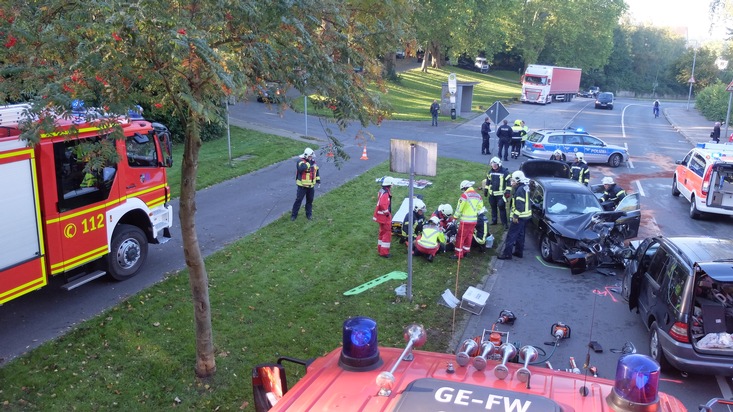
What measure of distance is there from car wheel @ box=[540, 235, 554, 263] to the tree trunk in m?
7.41

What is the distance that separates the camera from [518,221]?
39.0 ft

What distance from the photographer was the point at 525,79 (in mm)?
51938

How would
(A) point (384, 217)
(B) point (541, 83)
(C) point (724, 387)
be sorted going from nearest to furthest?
(C) point (724, 387) → (A) point (384, 217) → (B) point (541, 83)

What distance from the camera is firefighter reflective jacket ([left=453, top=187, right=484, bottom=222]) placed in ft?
37.8

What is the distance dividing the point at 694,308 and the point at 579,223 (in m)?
4.93

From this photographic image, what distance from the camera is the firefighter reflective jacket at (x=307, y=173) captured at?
13242 millimetres

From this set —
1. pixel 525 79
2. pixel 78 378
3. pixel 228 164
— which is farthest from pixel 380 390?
pixel 525 79

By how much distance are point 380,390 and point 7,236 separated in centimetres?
665

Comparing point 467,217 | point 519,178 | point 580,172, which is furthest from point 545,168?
point 467,217

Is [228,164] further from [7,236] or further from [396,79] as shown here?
[396,79]

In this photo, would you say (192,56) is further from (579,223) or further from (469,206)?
(579,223)

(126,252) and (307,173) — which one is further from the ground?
(307,173)

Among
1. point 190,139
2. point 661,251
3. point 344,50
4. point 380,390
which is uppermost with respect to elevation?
point 344,50

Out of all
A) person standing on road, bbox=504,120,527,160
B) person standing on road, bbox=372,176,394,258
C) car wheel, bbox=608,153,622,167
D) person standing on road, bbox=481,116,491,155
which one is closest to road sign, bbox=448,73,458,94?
person standing on road, bbox=481,116,491,155
